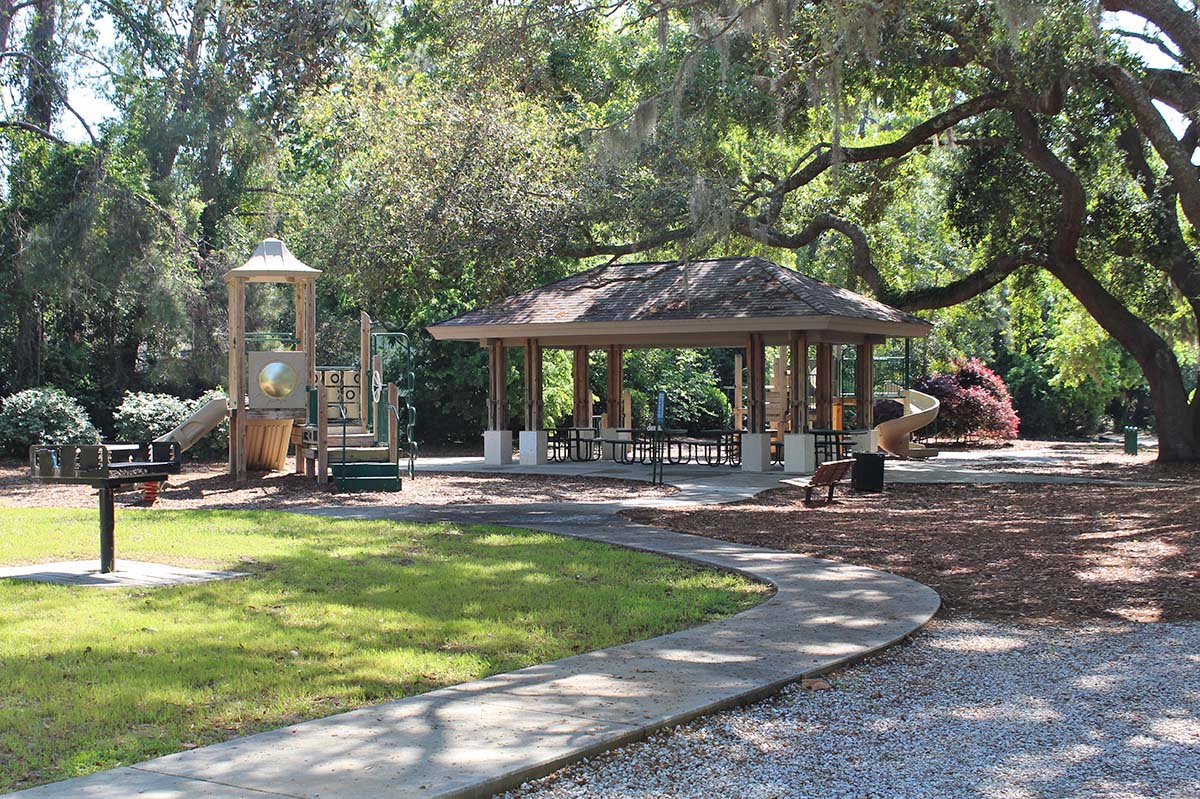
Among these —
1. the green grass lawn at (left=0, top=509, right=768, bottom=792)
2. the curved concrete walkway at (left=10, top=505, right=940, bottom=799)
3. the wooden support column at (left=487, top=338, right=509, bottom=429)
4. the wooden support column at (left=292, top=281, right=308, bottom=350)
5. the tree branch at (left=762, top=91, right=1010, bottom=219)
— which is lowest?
the curved concrete walkway at (left=10, top=505, right=940, bottom=799)

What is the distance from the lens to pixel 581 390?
86.2 ft

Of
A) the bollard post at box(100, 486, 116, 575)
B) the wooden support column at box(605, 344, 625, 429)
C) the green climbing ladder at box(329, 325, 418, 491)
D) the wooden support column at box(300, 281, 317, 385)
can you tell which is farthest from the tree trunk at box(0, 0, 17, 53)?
the bollard post at box(100, 486, 116, 575)

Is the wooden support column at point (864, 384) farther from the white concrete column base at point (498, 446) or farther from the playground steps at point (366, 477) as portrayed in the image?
the playground steps at point (366, 477)

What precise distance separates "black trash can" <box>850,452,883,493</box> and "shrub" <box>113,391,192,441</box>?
12.5 metres

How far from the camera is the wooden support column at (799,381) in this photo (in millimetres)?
21562

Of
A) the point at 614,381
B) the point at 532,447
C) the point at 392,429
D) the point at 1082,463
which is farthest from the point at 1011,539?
the point at 614,381

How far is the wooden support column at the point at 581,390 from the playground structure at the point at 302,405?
22.6ft

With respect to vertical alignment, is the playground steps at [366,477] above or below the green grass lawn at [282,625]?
above

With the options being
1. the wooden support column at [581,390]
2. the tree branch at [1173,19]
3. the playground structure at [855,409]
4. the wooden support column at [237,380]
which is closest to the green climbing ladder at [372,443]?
the wooden support column at [237,380]

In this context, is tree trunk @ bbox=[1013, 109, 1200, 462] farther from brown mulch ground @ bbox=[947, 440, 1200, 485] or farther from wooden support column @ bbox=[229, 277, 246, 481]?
wooden support column @ bbox=[229, 277, 246, 481]

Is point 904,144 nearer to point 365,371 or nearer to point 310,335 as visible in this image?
point 365,371

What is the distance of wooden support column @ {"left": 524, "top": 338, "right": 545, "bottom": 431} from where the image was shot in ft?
78.9

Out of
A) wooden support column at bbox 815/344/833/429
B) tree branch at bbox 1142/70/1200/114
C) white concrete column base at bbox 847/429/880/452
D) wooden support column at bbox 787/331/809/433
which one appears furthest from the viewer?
white concrete column base at bbox 847/429/880/452

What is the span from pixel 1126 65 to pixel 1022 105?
199cm
